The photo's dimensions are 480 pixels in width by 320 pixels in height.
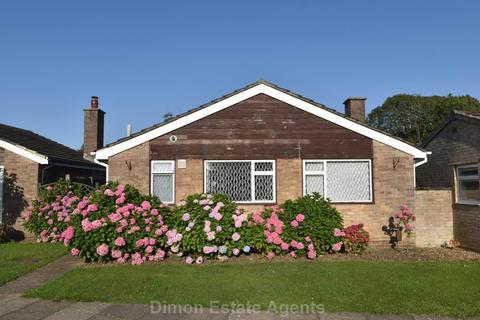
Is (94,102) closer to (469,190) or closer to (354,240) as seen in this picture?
(354,240)

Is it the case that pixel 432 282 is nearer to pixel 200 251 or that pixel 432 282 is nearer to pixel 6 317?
pixel 200 251

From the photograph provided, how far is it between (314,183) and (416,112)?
3806 cm

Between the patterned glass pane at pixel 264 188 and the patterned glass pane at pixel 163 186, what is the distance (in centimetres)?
258

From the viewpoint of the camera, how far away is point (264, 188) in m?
12.0

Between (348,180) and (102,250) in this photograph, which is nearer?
(102,250)

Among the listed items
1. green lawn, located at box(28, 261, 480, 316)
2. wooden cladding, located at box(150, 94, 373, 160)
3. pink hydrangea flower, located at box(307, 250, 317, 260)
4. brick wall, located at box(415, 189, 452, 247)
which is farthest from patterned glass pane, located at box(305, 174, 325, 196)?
green lawn, located at box(28, 261, 480, 316)

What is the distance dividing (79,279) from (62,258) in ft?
9.72

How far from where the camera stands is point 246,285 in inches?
293

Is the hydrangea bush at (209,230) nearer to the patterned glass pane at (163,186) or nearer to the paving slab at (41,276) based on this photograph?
the patterned glass pane at (163,186)

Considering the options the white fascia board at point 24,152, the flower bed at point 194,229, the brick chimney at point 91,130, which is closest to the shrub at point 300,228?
the flower bed at point 194,229

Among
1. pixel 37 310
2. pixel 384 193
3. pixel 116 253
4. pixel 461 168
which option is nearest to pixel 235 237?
pixel 116 253

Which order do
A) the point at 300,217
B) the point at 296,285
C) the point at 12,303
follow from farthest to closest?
the point at 300,217, the point at 296,285, the point at 12,303

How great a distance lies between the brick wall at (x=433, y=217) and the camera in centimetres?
1216

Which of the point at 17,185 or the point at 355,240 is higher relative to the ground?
the point at 17,185
